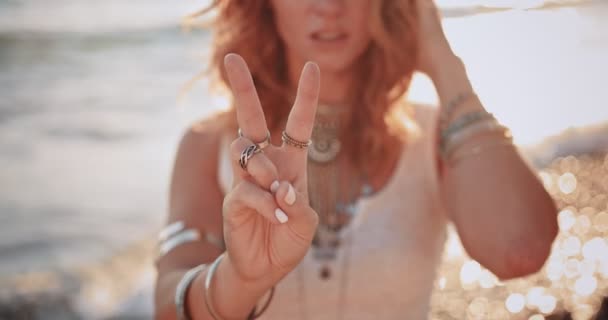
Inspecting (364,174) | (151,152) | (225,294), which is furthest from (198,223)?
(151,152)

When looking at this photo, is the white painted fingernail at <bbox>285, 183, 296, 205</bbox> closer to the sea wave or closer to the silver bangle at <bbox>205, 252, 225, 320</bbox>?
the silver bangle at <bbox>205, 252, 225, 320</bbox>

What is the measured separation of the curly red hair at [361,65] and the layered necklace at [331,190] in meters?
0.06

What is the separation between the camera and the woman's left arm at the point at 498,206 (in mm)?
2150

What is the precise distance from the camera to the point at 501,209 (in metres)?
2.21

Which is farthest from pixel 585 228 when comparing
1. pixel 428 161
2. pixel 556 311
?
pixel 428 161

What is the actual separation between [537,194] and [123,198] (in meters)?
5.60

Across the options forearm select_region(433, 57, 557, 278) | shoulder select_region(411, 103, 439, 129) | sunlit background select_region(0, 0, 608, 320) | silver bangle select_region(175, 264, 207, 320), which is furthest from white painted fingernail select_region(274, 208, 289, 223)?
sunlit background select_region(0, 0, 608, 320)

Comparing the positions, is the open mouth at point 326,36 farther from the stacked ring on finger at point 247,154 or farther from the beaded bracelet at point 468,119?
the stacked ring on finger at point 247,154

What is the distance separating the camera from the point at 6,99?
10125 mm

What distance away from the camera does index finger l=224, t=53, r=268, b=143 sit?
163 centimetres

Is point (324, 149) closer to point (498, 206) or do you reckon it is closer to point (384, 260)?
point (384, 260)

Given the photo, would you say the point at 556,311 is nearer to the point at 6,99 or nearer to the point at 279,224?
the point at 279,224

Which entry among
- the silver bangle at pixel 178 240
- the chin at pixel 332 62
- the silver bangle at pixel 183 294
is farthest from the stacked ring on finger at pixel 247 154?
the chin at pixel 332 62

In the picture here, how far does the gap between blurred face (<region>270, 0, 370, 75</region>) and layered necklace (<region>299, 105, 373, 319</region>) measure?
0.19 metres
